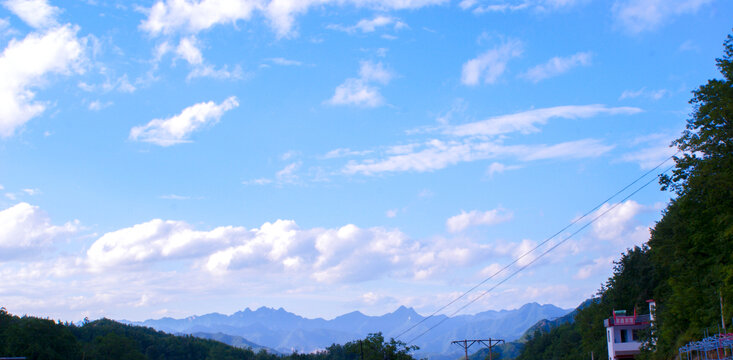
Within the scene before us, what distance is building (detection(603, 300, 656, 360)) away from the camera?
71062mm

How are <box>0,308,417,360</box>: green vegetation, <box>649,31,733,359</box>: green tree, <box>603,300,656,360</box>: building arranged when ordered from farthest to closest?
1. <box>0,308,417,360</box>: green vegetation
2. <box>603,300,656,360</box>: building
3. <box>649,31,733,359</box>: green tree

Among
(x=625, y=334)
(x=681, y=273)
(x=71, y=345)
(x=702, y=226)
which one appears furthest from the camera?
(x=71, y=345)

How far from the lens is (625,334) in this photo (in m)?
72.4

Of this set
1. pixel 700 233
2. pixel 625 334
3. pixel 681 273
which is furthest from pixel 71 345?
pixel 700 233

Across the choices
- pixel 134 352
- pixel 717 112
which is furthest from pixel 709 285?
pixel 134 352

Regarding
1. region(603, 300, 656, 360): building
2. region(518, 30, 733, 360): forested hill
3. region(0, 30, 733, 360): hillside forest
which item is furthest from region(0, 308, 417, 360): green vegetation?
region(518, 30, 733, 360): forested hill

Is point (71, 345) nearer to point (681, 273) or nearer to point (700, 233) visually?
point (681, 273)

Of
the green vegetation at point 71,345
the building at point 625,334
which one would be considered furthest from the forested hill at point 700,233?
the green vegetation at point 71,345

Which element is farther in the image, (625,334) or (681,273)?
(625,334)

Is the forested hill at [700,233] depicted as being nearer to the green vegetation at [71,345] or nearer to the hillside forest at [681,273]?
the hillside forest at [681,273]

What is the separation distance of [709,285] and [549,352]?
93.7m

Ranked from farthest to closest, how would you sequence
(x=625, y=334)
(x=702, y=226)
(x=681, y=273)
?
(x=625, y=334) → (x=681, y=273) → (x=702, y=226)

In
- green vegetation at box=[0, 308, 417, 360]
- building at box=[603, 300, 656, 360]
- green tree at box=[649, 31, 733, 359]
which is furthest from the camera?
green vegetation at box=[0, 308, 417, 360]

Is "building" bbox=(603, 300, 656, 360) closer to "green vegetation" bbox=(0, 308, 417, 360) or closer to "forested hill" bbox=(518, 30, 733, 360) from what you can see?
"forested hill" bbox=(518, 30, 733, 360)
